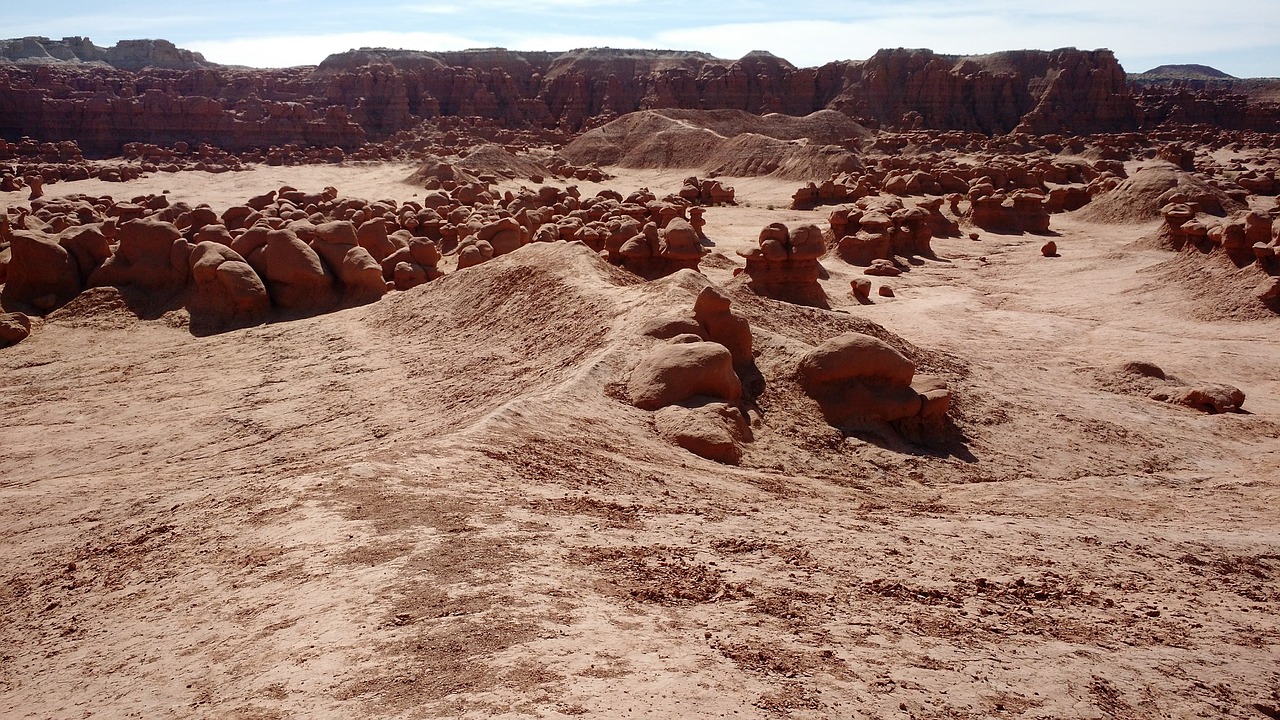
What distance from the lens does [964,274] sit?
18469 millimetres

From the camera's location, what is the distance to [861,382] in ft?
26.3

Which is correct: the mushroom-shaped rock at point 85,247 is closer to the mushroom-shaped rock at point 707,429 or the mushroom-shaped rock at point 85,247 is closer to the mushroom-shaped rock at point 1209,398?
the mushroom-shaped rock at point 707,429

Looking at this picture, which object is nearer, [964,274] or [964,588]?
[964,588]

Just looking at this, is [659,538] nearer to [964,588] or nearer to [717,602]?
[717,602]

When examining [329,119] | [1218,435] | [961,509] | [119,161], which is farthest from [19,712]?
[329,119]

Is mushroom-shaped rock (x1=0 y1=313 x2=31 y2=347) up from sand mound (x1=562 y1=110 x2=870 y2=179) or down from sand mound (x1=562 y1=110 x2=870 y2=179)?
down

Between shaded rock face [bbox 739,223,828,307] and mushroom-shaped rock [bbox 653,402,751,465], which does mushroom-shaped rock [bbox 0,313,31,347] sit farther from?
shaded rock face [bbox 739,223,828,307]

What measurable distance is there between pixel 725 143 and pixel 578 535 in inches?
1359

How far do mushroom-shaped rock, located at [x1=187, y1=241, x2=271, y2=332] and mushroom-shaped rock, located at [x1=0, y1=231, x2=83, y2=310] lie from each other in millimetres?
1772

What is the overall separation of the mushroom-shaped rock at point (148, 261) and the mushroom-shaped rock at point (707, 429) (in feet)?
26.4

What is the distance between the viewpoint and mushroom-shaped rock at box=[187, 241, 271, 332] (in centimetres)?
1155

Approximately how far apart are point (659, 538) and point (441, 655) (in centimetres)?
169

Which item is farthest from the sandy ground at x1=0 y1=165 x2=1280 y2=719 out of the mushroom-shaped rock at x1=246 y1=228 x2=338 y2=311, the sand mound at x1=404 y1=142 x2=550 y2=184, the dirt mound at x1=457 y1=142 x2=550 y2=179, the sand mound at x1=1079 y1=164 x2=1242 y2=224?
the dirt mound at x1=457 y1=142 x2=550 y2=179

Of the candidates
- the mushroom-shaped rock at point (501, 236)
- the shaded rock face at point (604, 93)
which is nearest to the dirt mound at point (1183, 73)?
the shaded rock face at point (604, 93)
